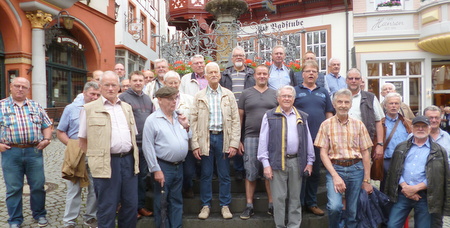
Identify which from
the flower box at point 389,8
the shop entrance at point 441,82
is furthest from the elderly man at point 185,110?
the shop entrance at point 441,82

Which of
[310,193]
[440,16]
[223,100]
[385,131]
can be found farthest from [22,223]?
Answer: [440,16]

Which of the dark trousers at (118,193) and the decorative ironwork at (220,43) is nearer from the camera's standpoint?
the dark trousers at (118,193)

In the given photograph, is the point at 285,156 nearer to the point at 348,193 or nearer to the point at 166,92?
the point at 348,193

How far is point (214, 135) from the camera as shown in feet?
14.8

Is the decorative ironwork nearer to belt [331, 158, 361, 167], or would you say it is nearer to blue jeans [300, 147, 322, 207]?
blue jeans [300, 147, 322, 207]

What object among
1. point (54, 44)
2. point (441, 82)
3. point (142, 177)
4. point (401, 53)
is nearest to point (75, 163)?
point (142, 177)

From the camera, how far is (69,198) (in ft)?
15.0

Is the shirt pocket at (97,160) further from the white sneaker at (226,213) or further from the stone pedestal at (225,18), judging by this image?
the stone pedestal at (225,18)

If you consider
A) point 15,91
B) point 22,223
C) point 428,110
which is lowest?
point 22,223

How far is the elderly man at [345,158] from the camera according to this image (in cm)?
393

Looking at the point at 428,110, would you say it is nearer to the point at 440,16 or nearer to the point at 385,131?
the point at 385,131

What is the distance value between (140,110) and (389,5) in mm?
11916

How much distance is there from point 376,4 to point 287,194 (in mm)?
11561

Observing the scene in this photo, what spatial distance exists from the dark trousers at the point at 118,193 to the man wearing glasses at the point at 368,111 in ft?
9.27
